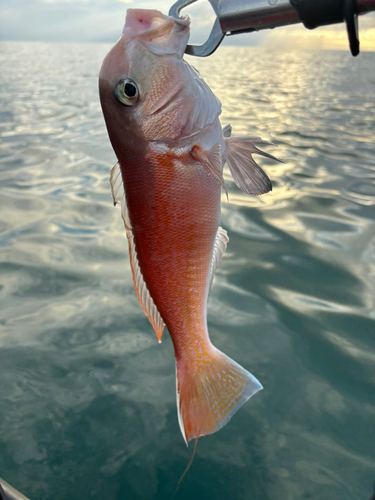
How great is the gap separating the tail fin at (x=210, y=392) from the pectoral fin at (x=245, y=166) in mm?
585

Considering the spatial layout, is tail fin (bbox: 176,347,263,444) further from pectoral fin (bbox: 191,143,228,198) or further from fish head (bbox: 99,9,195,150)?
fish head (bbox: 99,9,195,150)

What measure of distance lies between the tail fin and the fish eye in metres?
0.85

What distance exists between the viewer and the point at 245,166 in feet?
4.85

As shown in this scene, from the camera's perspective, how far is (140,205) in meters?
1.24

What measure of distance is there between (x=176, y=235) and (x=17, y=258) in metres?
3.08

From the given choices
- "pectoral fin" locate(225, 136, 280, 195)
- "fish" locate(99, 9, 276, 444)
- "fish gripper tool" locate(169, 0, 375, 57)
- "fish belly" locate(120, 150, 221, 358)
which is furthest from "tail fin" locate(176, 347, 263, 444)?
"fish gripper tool" locate(169, 0, 375, 57)

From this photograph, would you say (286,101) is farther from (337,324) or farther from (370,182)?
(337,324)

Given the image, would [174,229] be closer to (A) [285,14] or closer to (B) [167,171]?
(B) [167,171]

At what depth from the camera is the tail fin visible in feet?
4.55

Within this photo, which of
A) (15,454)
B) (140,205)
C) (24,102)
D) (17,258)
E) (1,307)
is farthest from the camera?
(24,102)

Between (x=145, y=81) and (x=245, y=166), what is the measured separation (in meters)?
0.43

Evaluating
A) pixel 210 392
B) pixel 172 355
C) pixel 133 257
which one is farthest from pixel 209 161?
pixel 172 355

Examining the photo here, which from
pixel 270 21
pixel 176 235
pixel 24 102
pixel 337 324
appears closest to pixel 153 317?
pixel 176 235

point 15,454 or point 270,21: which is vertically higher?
point 270,21
